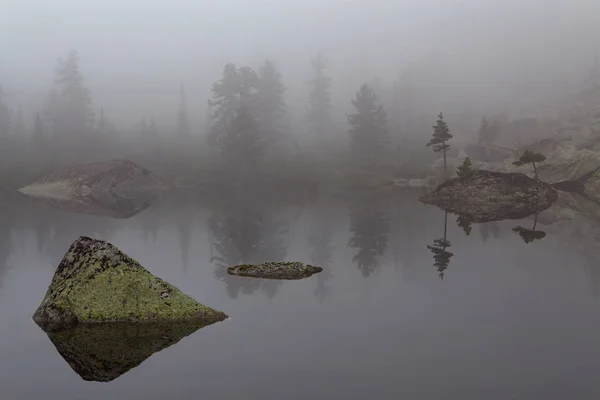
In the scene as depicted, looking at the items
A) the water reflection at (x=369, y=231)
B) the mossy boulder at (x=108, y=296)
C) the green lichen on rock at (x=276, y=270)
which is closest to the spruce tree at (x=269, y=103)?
the water reflection at (x=369, y=231)

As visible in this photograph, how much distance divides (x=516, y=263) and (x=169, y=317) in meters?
14.1

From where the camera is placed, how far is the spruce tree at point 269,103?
316ft

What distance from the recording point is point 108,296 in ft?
43.1

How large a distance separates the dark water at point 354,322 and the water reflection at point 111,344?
0.26 metres

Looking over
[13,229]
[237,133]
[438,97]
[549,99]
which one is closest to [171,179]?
[237,133]

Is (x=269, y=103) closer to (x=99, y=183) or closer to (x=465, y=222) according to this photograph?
(x=99, y=183)

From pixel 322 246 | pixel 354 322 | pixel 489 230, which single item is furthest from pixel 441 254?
pixel 354 322

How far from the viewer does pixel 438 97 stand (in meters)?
133

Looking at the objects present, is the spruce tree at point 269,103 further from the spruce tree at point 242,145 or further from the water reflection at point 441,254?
the water reflection at point 441,254

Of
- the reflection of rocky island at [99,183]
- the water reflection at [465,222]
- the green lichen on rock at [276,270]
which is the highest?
the green lichen on rock at [276,270]

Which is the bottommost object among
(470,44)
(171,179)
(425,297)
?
(171,179)

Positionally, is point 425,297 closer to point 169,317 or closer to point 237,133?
point 169,317

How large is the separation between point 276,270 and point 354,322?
6368 millimetres

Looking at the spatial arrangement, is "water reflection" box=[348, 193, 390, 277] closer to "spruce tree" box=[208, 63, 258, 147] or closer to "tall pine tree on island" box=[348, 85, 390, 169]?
"tall pine tree on island" box=[348, 85, 390, 169]
